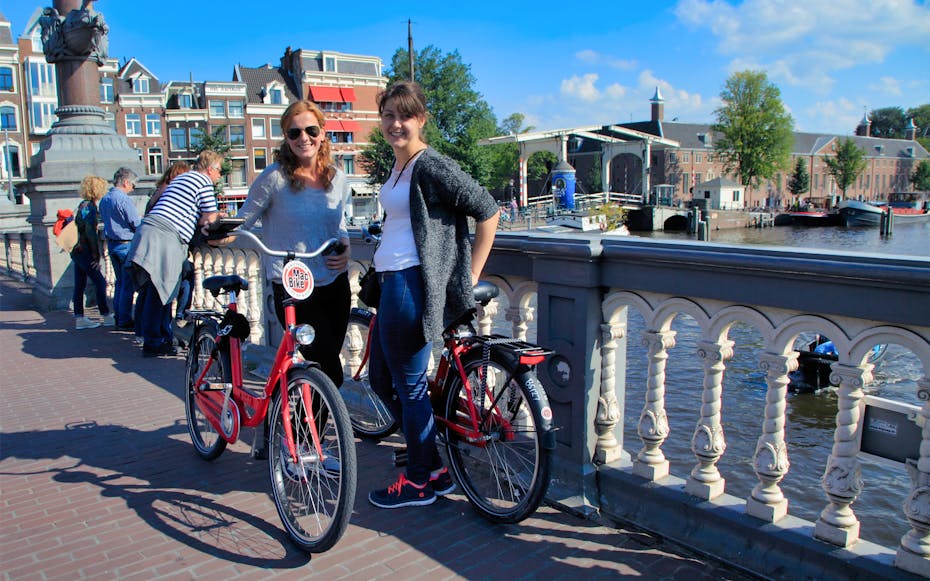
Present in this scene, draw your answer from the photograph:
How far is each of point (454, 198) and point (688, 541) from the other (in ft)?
Answer: 5.52

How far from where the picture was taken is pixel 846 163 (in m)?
92.1

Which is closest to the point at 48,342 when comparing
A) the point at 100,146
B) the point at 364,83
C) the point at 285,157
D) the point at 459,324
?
the point at 100,146

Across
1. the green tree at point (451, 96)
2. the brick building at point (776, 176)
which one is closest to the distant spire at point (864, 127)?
the brick building at point (776, 176)

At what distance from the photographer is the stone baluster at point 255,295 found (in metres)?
6.30

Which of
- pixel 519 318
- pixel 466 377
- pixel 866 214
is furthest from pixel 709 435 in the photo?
pixel 866 214

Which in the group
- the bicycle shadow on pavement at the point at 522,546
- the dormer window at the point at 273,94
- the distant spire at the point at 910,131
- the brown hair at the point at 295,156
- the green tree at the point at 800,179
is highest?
the distant spire at the point at 910,131

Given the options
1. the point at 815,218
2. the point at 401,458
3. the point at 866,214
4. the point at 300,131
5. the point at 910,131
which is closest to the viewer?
the point at 401,458

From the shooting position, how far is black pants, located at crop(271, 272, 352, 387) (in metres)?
3.68

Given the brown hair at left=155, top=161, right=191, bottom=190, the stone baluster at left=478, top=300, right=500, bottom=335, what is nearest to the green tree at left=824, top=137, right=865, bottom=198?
the brown hair at left=155, top=161, right=191, bottom=190

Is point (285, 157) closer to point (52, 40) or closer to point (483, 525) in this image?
point (483, 525)

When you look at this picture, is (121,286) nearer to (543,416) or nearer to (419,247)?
(419,247)

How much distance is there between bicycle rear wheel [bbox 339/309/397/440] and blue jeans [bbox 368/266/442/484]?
0.67 meters

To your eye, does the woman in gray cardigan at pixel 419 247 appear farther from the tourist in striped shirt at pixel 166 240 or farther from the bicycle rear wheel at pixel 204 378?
the tourist in striped shirt at pixel 166 240

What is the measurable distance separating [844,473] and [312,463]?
2023mm
